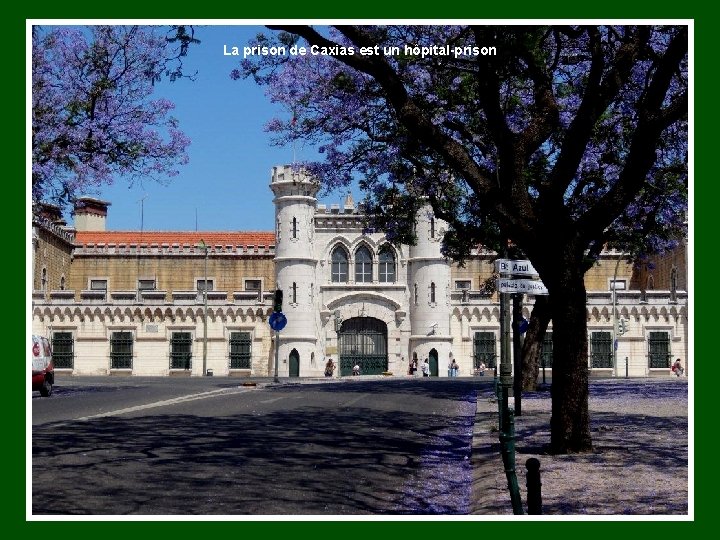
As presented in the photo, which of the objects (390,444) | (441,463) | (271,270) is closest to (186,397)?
(390,444)

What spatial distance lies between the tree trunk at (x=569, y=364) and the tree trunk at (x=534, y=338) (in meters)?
14.1

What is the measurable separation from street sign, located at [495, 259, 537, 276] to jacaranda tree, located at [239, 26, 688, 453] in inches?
7.2

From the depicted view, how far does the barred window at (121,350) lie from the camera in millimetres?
63406

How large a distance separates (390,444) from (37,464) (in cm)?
494

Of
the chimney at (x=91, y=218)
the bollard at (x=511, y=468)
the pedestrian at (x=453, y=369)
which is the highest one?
the chimney at (x=91, y=218)

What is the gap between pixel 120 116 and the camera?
24797mm

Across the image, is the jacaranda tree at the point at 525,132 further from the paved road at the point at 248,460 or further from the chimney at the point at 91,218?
the chimney at the point at 91,218

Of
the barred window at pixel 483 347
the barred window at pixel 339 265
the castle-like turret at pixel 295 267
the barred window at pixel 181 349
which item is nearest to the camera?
the castle-like turret at pixel 295 267

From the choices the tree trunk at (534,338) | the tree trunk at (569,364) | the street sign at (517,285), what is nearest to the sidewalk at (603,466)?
the tree trunk at (569,364)

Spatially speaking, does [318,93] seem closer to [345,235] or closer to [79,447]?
[79,447]

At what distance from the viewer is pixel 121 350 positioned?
6356cm

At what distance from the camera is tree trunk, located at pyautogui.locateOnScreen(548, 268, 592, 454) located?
1298 cm

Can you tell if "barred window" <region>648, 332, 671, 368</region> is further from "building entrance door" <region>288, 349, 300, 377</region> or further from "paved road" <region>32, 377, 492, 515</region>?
"paved road" <region>32, 377, 492, 515</region>

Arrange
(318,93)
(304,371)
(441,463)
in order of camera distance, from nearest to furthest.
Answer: (441,463), (318,93), (304,371)
